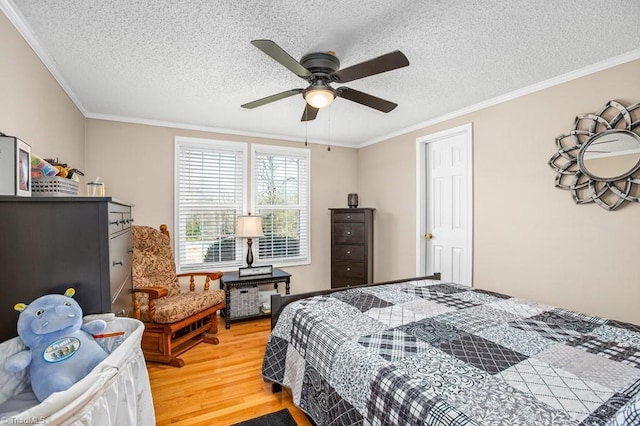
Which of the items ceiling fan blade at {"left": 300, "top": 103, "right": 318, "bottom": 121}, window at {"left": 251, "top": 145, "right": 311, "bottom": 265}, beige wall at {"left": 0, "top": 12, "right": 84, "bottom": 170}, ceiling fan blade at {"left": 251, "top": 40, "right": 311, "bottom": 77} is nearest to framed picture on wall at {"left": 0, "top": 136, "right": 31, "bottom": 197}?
beige wall at {"left": 0, "top": 12, "right": 84, "bottom": 170}

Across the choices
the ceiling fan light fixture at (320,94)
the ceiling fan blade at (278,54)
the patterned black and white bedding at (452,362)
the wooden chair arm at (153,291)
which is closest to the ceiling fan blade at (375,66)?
the ceiling fan light fixture at (320,94)

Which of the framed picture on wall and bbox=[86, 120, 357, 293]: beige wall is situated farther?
bbox=[86, 120, 357, 293]: beige wall

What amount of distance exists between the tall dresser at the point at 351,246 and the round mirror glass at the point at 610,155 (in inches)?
96.3

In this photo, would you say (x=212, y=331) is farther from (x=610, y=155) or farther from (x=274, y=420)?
(x=610, y=155)

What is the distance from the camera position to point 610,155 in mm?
2305

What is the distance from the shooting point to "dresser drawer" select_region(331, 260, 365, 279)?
172 inches

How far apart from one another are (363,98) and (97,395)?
2.18 meters

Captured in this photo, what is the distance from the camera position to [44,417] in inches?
35.0

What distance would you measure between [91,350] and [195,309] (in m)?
1.60


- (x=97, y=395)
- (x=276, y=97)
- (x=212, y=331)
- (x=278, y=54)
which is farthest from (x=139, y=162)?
(x=97, y=395)

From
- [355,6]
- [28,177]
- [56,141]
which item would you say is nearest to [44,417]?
[28,177]

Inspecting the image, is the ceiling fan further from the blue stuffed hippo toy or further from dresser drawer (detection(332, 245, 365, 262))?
dresser drawer (detection(332, 245, 365, 262))

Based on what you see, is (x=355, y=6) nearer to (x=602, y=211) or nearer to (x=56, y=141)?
(x=602, y=211)

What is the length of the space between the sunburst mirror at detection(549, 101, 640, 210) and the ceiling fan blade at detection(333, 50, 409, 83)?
5.58 feet
